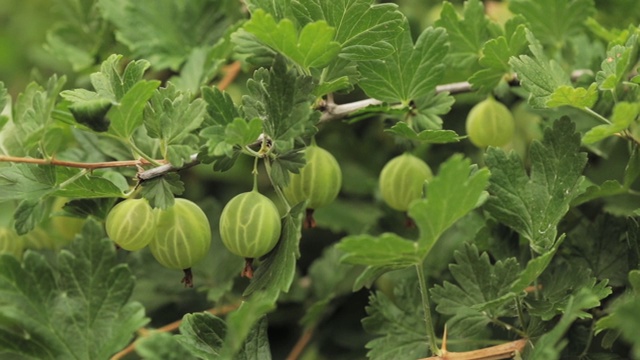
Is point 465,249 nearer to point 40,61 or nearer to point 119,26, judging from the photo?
point 119,26

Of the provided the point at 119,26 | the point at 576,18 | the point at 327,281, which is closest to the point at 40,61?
the point at 119,26

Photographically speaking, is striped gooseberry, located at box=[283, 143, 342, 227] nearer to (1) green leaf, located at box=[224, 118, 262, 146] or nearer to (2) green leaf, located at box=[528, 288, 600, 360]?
(1) green leaf, located at box=[224, 118, 262, 146]

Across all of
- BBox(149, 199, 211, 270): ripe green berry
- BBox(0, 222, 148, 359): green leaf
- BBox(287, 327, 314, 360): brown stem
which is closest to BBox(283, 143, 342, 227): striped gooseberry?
BBox(149, 199, 211, 270): ripe green berry

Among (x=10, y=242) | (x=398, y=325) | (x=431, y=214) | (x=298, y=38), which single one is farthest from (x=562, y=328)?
(x=10, y=242)

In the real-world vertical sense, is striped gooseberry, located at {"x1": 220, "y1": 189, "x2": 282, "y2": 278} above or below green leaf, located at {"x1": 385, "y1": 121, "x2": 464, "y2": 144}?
below

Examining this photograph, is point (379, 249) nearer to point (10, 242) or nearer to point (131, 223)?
point (131, 223)

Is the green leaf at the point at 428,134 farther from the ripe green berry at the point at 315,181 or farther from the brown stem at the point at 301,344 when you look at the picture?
the brown stem at the point at 301,344
